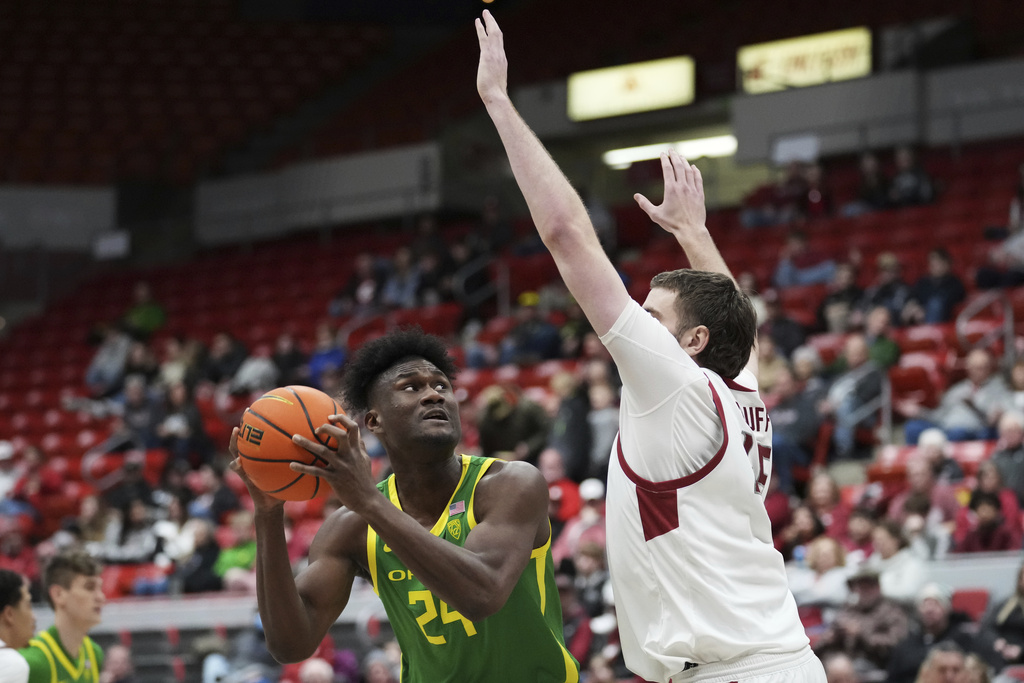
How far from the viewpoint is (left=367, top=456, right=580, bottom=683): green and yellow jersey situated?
4.11 metres

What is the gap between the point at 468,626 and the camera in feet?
13.5

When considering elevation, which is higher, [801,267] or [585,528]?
[801,267]

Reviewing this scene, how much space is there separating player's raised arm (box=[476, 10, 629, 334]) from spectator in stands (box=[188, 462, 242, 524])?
1063 centimetres

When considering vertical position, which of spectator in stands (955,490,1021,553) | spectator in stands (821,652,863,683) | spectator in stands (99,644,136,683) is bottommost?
spectator in stands (99,644,136,683)

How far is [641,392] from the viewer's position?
11.2ft

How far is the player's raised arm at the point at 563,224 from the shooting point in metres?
3.38

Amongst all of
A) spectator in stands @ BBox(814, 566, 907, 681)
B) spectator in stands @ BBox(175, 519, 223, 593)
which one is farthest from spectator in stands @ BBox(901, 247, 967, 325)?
spectator in stands @ BBox(175, 519, 223, 593)

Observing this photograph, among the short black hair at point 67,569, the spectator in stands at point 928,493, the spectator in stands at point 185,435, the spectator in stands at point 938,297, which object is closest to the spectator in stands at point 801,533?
the spectator in stands at point 928,493

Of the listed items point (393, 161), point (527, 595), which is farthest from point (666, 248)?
point (527, 595)

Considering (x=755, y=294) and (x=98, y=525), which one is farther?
(x=98, y=525)

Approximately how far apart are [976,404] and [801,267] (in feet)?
13.1

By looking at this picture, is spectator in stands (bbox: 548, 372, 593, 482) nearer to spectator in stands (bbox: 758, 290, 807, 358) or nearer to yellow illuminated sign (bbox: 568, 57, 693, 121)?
spectator in stands (bbox: 758, 290, 807, 358)

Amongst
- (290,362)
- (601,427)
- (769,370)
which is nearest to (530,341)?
(290,362)

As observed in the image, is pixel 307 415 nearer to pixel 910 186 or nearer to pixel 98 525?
pixel 98 525
